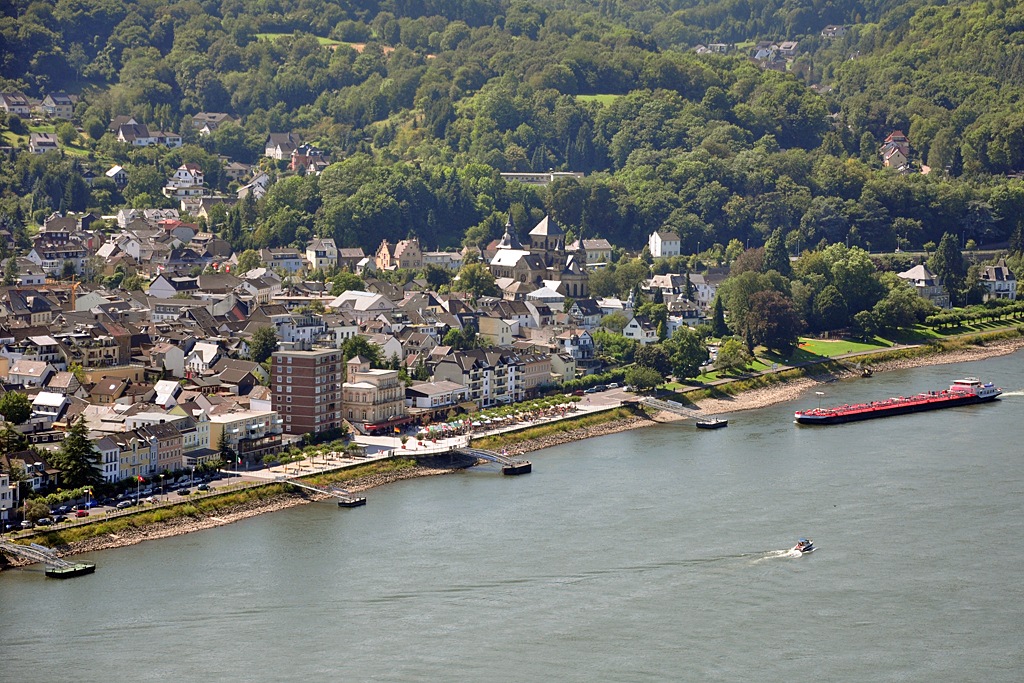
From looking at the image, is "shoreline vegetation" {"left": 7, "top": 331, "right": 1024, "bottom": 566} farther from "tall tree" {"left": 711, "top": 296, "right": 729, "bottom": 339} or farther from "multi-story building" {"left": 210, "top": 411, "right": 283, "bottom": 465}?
"tall tree" {"left": 711, "top": 296, "right": 729, "bottom": 339}

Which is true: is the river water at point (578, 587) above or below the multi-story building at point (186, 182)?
below

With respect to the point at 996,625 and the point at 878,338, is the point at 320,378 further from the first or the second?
the point at 878,338

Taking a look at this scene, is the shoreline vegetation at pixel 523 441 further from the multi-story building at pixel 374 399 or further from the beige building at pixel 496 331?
the beige building at pixel 496 331

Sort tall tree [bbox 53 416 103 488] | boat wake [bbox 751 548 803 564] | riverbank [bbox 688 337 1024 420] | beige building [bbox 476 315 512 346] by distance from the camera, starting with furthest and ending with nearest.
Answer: beige building [bbox 476 315 512 346] < riverbank [bbox 688 337 1024 420] < tall tree [bbox 53 416 103 488] < boat wake [bbox 751 548 803 564]

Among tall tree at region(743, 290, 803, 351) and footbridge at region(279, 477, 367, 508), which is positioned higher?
tall tree at region(743, 290, 803, 351)

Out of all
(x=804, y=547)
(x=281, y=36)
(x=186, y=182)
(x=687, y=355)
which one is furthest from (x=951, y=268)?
(x=281, y=36)

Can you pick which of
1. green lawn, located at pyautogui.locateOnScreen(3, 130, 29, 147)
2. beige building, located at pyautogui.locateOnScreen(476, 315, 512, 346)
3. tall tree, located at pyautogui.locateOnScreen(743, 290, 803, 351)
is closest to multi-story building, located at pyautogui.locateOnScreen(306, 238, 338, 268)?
beige building, located at pyautogui.locateOnScreen(476, 315, 512, 346)

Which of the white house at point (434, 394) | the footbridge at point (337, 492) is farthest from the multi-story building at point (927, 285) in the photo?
the footbridge at point (337, 492)
